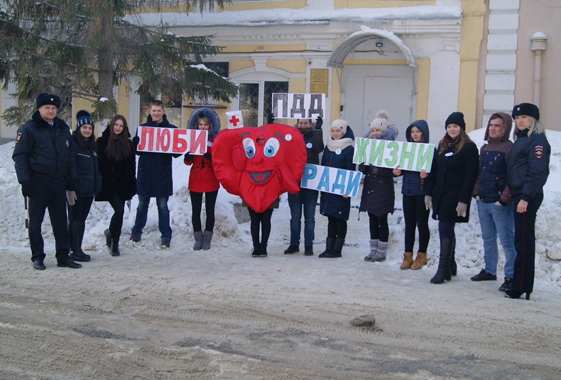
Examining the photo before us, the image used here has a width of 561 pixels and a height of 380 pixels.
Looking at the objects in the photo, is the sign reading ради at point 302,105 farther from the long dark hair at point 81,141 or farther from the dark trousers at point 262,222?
the long dark hair at point 81,141

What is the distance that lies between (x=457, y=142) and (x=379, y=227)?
1.67 m

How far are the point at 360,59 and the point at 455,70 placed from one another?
2201 mm

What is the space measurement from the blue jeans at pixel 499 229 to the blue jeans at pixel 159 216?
4.28m

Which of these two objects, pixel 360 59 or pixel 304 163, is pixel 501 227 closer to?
pixel 304 163

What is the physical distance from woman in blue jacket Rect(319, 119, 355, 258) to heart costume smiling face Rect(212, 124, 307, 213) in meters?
0.45

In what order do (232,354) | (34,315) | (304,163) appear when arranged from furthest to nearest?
1. (304,163)
2. (34,315)
3. (232,354)

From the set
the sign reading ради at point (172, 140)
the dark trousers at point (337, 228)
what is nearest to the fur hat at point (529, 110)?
the dark trousers at point (337, 228)

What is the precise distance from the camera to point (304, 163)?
796cm

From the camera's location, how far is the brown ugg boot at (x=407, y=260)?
24.1 feet

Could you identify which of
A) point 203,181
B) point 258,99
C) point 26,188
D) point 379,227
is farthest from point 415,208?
point 258,99

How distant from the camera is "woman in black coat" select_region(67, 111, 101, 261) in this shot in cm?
721

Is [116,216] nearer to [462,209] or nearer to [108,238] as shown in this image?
[108,238]

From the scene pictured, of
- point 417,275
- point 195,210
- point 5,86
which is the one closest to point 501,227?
point 417,275

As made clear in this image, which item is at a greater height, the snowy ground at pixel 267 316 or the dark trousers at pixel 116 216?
the dark trousers at pixel 116 216
